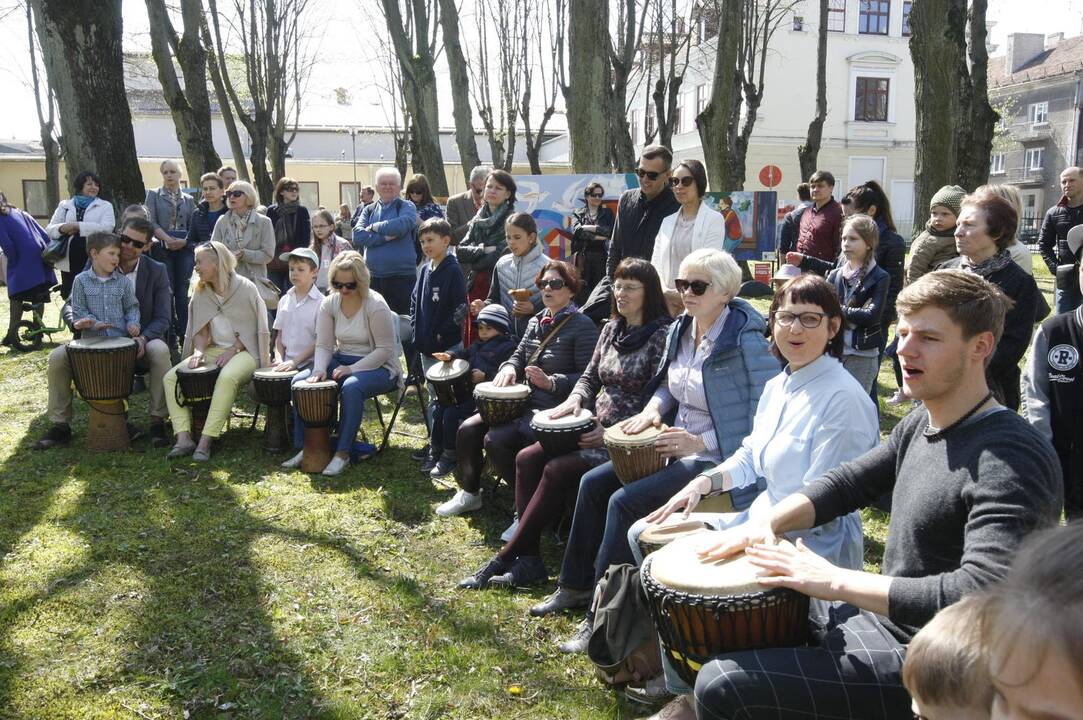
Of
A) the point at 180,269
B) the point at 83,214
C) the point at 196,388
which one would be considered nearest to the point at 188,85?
the point at 83,214

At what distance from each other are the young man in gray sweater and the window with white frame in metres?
57.2

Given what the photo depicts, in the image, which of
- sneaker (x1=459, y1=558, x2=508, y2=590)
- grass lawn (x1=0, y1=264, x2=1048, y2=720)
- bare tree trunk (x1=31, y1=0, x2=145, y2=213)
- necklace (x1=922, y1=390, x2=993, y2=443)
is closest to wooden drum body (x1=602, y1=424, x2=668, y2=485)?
grass lawn (x1=0, y1=264, x2=1048, y2=720)

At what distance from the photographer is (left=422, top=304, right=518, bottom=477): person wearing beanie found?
6281 mm

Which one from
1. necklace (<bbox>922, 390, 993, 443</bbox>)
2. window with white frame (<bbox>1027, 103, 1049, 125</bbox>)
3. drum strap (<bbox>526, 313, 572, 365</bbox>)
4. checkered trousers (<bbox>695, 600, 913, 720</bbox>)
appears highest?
window with white frame (<bbox>1027, 103, 1049, 125</bbox>)

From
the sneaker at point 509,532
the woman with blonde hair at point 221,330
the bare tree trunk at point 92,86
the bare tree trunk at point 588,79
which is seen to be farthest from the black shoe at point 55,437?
the bare tree trunk at point 588,79

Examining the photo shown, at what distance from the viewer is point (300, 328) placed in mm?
7039

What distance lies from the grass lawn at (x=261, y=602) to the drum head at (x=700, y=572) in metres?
1.02

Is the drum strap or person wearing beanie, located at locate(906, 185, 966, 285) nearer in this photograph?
the drum strap

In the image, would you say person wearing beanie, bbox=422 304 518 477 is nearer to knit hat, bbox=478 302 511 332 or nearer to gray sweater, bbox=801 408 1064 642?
knit hat, bbox=478 302 511 332

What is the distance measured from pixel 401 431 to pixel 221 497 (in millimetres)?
1828

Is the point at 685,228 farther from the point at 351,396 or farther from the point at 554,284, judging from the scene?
the point at 351,396

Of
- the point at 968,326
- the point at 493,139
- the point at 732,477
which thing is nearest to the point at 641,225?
the point at 732,477

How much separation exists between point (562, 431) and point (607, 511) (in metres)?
0.70

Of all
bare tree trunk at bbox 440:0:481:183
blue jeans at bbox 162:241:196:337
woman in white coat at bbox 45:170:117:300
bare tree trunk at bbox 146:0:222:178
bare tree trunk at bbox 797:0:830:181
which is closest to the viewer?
woman in white coat at bbox 45:170:117:300
